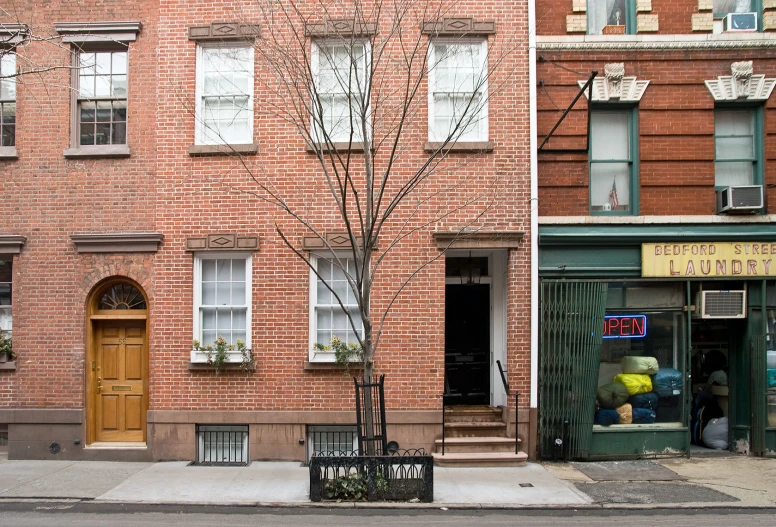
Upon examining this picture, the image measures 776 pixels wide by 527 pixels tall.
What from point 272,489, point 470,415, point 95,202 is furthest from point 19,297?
point 470,415

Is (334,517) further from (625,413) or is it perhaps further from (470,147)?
(470,147)

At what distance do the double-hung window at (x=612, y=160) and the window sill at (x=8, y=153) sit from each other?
9872 millimetres

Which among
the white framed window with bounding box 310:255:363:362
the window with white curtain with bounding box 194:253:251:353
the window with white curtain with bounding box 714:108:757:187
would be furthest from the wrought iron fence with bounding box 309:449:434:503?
the window with white curtain with bounding box 714:108:757:187

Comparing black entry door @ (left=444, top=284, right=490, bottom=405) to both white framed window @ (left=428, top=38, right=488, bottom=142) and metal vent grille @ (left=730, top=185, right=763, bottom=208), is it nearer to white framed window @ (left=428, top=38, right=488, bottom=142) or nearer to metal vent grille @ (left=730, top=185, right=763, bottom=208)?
white framed window @ (left=428, top=38, right=488, bottom=142)

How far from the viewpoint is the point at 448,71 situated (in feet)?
39.0

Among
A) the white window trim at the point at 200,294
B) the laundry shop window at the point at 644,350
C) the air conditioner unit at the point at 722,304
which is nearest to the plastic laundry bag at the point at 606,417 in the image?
the laundry shop window at the point at 644,350

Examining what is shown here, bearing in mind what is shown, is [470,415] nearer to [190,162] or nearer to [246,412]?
[246,412]

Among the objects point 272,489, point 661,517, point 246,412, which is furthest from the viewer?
point 246,412

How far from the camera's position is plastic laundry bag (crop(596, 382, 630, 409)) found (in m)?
11.8

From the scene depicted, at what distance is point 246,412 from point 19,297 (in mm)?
4348

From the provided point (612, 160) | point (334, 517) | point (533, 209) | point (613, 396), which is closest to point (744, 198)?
point (612, 160)

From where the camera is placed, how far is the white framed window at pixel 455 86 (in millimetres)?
11750

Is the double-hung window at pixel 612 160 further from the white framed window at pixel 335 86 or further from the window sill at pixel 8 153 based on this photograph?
the window sill at pixel 8 153

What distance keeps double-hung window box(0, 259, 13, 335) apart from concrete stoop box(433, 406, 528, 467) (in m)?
7.57
